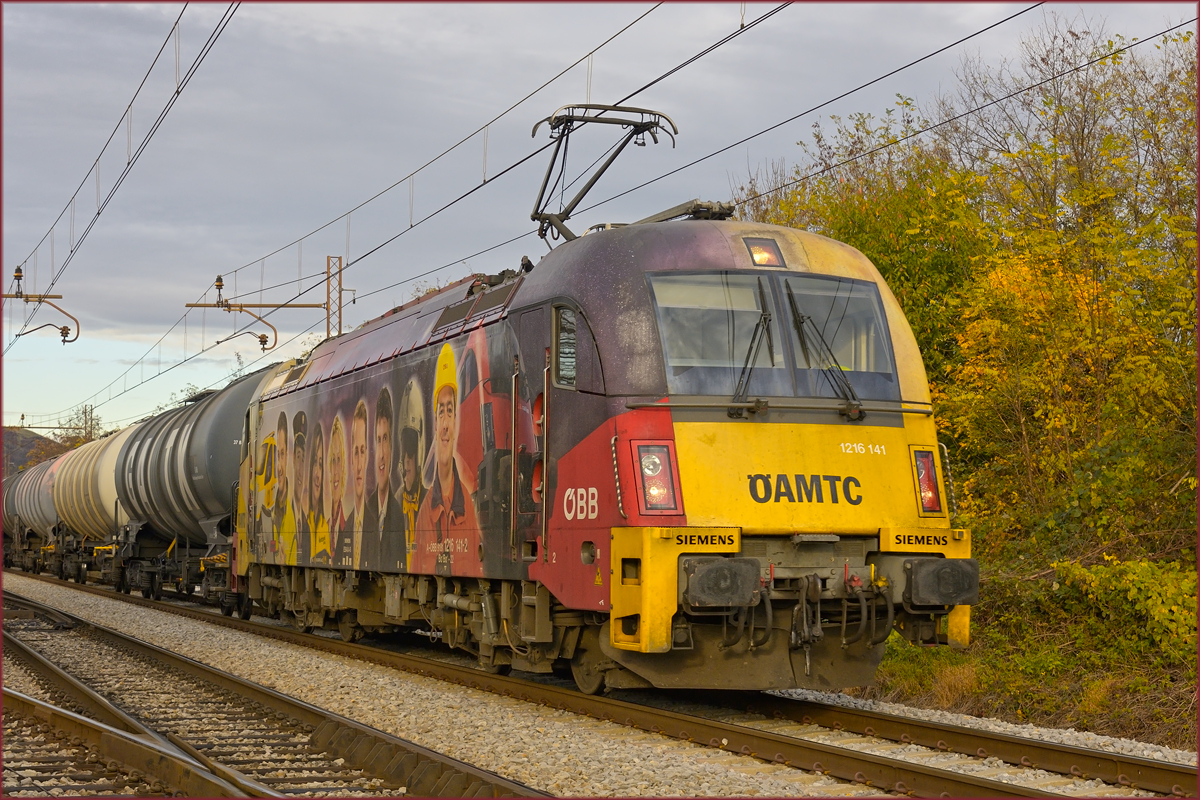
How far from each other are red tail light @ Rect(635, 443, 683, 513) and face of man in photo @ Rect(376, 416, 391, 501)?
5.68 metres

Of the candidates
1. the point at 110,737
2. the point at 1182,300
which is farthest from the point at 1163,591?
the point at 110,737

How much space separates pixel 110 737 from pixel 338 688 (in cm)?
354

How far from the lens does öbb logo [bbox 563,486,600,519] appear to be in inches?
372

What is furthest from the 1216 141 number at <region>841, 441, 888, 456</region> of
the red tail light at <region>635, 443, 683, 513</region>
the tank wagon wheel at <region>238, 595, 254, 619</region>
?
the tank wagon wheel at <region>238, 595, 254, 619</region>

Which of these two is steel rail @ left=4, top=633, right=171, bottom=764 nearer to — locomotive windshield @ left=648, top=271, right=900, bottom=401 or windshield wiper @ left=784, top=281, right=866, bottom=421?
locomotive windshield @ left=648, top=271, right=900, bottom=401

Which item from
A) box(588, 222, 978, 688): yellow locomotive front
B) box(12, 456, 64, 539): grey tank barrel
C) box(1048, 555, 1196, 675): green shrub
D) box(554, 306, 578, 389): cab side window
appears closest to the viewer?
box(588, 222, 978, 688): yellow locomotive front

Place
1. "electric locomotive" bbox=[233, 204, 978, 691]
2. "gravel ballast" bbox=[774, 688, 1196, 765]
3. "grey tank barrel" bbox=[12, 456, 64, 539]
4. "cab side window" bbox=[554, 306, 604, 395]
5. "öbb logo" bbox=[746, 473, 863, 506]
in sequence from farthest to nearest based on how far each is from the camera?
1. "grey tank barrel" bbox=[12, 456, 64, 539]
2. "cab side window" bbox=[554, 306, 604, 395]
3. "öbb logo" bbox=[746, 473, 863, 506]
4. "electric locomotive" bbox=[233, 204, 978, 691]
5. "gravel ballast" bbox=[774, 688, 1196, 765]

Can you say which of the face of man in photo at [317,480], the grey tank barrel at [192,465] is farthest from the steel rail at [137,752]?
the grey tank barrel at [192,465]

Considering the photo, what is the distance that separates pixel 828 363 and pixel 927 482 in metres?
1.23

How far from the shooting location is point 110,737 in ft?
28.4

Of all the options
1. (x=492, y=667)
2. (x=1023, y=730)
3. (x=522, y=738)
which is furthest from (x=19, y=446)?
(x=1023, y=730)

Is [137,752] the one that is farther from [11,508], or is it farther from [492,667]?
[11,508]

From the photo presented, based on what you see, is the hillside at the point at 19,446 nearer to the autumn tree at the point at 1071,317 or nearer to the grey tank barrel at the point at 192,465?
the grey tank barrel at the point at 192,465

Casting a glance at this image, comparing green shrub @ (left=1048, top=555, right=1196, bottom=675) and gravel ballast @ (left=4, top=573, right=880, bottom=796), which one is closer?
gravel ballast @ (left=4, top=573, right=880, bottom=796)
